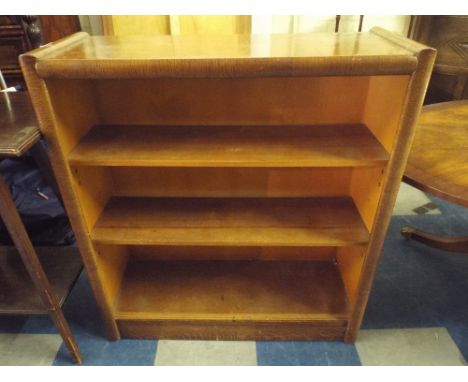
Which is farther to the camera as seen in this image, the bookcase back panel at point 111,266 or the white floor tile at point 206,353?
the white floor tile at point 206,353

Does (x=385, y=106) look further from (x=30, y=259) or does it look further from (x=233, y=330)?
(x=30, y=259)

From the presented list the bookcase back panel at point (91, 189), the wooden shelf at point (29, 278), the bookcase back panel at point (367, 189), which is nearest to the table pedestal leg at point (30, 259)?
the wooden shelf at point (29, 278)

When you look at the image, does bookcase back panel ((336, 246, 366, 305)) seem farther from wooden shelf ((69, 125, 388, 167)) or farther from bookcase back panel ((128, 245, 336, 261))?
wooden shelf ((69, 125, 388, 167))

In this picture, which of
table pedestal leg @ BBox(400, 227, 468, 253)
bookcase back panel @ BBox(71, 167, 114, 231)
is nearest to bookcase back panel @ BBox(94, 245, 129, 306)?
bookcase back panel @ BBox(71, 167, 114, 231)

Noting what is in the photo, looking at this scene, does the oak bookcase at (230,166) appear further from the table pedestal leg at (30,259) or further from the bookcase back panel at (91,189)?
the table pedestal leg at (30,259)

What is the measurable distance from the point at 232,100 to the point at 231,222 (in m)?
0.42

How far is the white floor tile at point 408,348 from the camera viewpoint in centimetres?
132

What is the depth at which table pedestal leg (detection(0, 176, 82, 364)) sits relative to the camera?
924mm

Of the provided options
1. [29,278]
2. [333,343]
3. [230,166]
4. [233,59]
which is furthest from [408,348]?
[29,278]

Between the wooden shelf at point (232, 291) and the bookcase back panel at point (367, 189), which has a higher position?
the bookcase back panel at point (367, 189)

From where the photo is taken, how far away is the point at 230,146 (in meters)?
1.03

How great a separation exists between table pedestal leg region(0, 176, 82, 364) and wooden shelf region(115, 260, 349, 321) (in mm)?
201

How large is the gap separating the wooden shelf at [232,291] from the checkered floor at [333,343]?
151 millimetres
